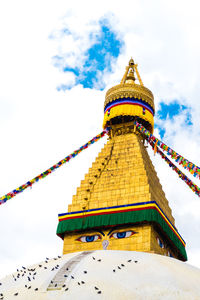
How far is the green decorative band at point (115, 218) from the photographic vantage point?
38.4 feet

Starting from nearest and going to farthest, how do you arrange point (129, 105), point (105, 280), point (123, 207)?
1. point (105, 280)
2. point (123, 207)
3. point (129, 105)

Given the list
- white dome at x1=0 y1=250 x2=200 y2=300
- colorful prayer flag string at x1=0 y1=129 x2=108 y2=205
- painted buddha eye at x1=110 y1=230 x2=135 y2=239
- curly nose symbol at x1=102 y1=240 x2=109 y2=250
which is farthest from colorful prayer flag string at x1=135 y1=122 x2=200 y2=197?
white dome at x1=0 y1=250 x2=200 y2=300

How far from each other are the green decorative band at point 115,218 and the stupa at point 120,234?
0.03 meters

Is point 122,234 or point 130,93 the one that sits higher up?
point 130,93

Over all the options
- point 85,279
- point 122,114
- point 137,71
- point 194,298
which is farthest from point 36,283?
point 137,71

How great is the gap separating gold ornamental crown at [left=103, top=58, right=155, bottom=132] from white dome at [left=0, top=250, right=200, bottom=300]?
8.91 m

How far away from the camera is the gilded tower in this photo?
11727 mm

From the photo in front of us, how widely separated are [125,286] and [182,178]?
27.1ft

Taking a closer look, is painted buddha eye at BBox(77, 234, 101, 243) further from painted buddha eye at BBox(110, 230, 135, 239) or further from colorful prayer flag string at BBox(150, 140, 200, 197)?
colorful prayer flag string at BBox(150, 140, 200, 197)

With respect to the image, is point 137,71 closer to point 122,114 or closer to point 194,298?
point 122,114

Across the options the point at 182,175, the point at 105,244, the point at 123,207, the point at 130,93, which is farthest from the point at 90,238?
the point at 130,93

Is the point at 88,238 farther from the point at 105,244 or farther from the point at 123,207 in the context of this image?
the point at 123,207

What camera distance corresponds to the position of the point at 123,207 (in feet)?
39.4

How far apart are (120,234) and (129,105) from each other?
5.81 metres
